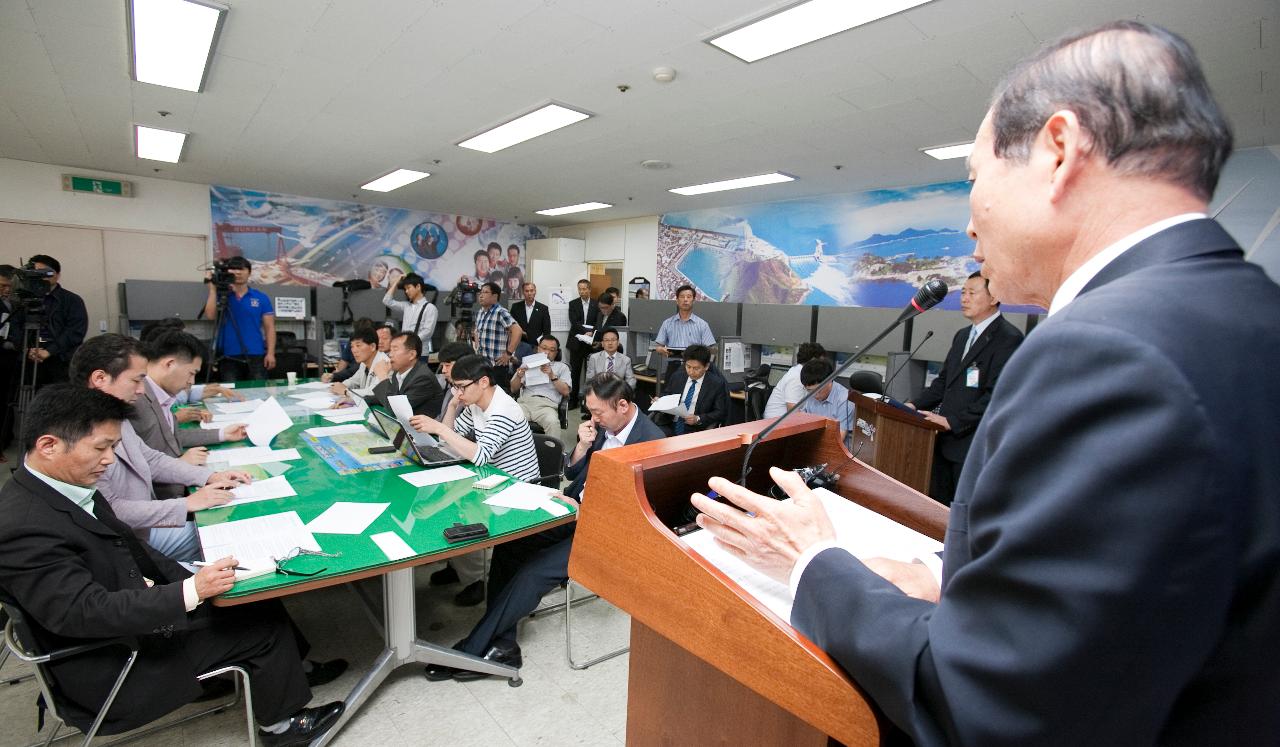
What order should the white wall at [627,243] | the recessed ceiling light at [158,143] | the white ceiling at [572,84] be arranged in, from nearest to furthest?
1. the white ceiling at [572,84]
2. the recessed ceiling light at [158,143]
3. the white wall at [627,243]

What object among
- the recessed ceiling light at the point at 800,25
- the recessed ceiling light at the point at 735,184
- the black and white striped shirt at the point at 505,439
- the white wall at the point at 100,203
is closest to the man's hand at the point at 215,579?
the black and white striped shirt at the point at 505,439

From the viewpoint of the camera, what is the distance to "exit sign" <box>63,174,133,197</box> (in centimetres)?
660

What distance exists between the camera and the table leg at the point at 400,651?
6.92 feet

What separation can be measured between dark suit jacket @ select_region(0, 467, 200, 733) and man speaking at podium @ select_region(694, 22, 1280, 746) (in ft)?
6.29

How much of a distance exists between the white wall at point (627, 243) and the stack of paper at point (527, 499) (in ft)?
21.6

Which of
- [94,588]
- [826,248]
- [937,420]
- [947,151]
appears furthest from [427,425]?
[826,248]

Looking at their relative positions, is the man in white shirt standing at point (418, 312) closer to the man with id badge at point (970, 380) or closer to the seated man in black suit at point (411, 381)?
the seated man in black suit at point (411, 381)

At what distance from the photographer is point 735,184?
6.16m

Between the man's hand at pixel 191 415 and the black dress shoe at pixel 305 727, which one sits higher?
the man's hand at pixel 191 415

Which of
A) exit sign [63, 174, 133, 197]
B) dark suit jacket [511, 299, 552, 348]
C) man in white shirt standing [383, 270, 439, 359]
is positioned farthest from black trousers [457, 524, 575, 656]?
exit sign [63, 174, 133, 197]

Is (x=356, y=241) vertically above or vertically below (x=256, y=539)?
above

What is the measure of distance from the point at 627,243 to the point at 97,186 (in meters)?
6.75

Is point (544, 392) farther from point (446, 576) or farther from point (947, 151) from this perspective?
point (947, 151)

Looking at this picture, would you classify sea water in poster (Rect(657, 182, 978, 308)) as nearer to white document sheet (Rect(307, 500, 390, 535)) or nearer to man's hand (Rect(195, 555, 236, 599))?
white document sheet (Rect(307, 500, 390, 535))
